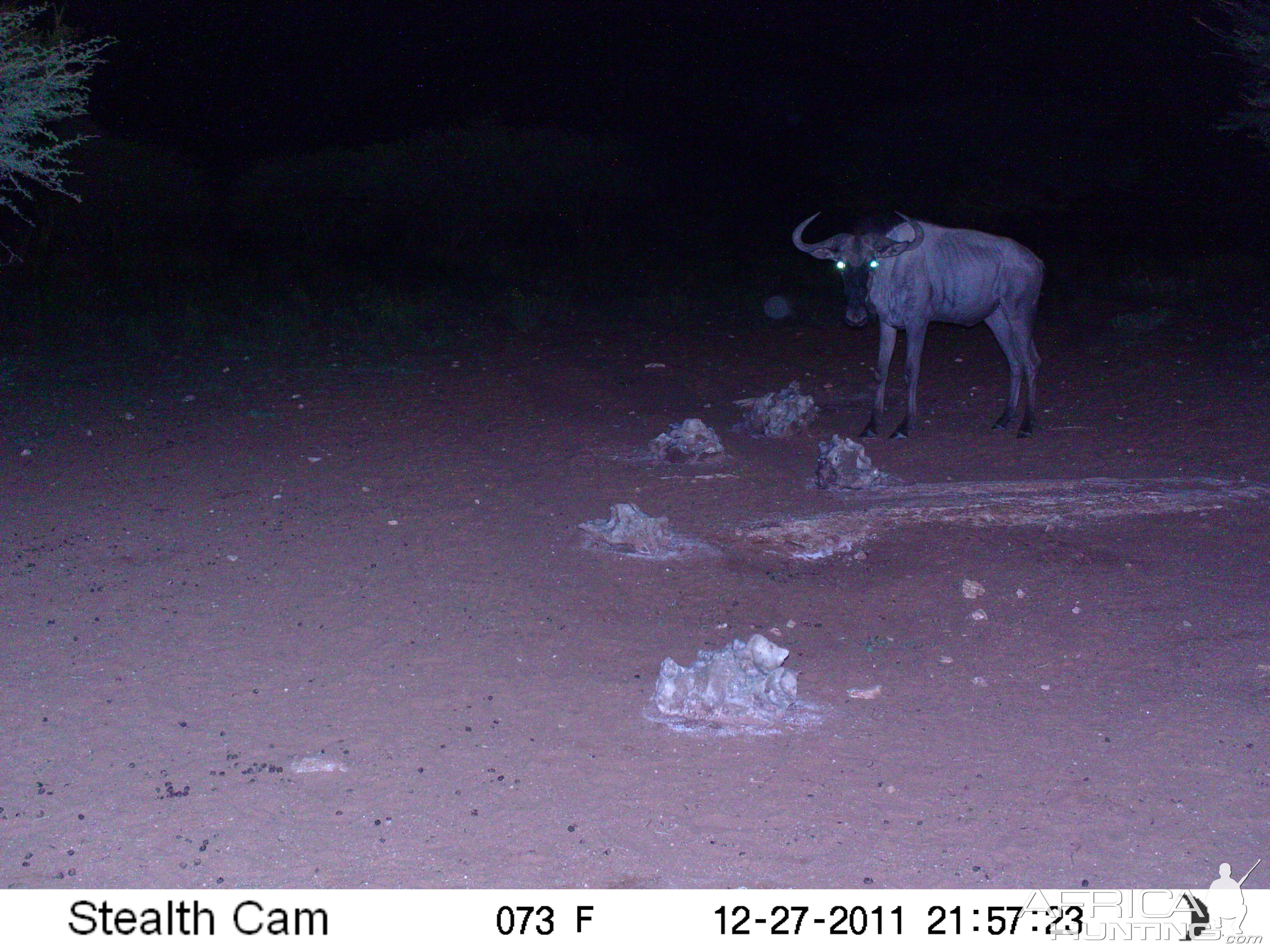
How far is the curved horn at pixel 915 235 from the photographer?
9656mm

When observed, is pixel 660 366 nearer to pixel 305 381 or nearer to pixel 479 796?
pixel 305 381

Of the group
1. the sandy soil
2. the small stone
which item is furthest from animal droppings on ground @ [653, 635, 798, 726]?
the small stone

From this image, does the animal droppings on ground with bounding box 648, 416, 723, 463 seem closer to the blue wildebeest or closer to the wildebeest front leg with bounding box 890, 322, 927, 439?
the blue wildebeest

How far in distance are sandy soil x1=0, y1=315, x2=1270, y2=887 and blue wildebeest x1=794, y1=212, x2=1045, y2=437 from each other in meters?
0.55

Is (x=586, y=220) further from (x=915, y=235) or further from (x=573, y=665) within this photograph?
(x=573, y=665)

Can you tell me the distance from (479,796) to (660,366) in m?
9.03

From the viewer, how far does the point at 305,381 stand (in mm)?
11859

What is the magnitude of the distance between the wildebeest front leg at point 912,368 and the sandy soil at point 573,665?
31cm

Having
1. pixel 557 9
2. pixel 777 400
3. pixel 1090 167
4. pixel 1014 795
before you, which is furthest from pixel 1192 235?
pixel 1014 795

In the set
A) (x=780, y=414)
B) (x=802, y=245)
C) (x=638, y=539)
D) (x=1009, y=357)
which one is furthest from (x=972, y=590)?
(x=1009, y=357)

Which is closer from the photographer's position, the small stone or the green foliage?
the small stone

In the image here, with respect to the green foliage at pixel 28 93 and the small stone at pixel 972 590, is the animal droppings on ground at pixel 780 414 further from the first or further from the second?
the green foliage at pixel 28 93

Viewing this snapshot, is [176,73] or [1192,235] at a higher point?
[176,73]

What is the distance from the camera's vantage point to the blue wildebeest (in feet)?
31.3
